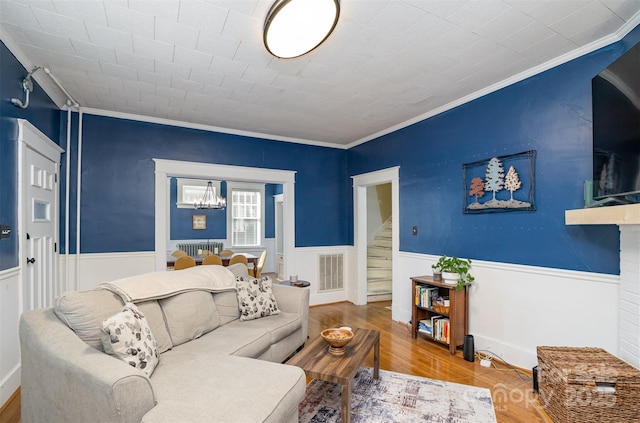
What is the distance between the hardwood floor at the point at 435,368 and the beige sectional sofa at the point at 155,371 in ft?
3.36

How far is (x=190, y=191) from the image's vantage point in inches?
326

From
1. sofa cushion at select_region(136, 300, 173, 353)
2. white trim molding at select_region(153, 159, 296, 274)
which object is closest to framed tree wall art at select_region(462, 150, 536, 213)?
white trim molding at select_region(153, 159, 296, 274)

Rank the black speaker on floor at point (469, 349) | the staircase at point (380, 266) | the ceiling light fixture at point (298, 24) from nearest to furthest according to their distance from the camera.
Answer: the ceiling light fixture at point (298, 24), the black speaker on floor at point (469, 349), the staircase at point (380, 266)

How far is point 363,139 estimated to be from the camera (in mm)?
5367

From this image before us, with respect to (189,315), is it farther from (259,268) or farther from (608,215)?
(259,268)

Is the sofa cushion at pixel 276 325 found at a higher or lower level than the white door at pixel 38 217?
lower

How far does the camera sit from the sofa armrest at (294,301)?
10.9 feet

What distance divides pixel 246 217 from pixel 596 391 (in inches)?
307

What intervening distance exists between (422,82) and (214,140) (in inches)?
120

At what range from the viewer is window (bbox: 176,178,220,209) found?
8.12 m

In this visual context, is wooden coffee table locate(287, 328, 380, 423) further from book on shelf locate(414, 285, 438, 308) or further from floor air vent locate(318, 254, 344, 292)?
floor air vent locate(318, 254, 344, 292)

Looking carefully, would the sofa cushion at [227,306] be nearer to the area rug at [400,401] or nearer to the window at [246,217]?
the area rug at [400,401]

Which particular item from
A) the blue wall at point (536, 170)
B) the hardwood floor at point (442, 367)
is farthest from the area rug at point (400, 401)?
the blue wall at point (536, 170)

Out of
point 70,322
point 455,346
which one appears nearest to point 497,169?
point 455,346
